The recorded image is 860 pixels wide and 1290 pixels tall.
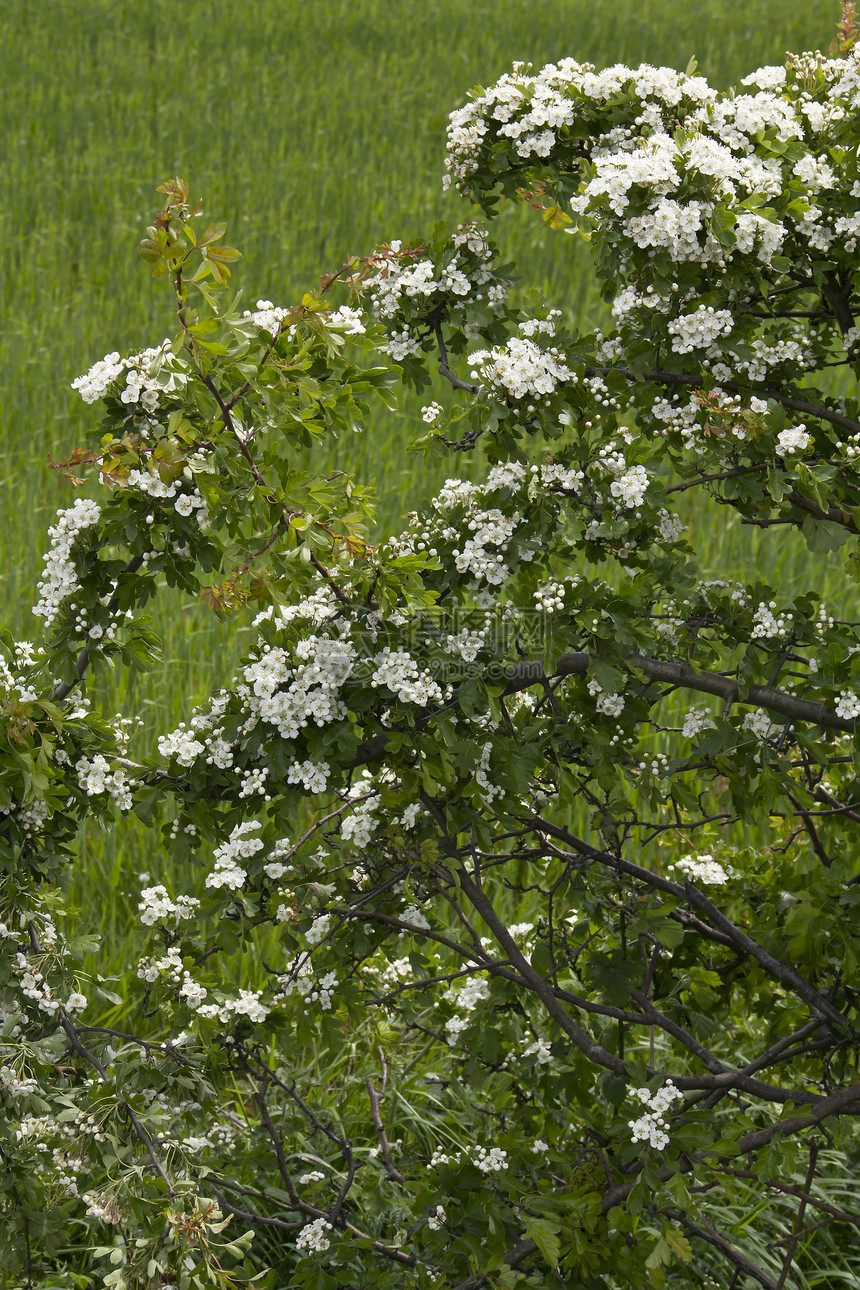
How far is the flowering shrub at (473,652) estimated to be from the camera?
167 centimetres

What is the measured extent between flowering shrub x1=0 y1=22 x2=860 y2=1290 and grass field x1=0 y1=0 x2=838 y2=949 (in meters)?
1.39

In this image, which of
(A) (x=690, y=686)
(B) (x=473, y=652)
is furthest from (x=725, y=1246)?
(B) (x=473, y=652)

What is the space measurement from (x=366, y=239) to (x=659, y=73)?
6.01m

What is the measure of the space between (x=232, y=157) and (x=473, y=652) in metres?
8.05

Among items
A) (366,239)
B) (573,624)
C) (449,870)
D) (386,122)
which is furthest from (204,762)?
(386,122)

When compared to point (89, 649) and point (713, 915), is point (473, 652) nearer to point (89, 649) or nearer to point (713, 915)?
point (89, 649)

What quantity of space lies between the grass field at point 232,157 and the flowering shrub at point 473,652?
4.56ft

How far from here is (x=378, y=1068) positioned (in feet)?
9.66

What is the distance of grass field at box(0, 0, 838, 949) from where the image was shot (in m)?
5.03

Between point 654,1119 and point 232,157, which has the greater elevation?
point 232,157

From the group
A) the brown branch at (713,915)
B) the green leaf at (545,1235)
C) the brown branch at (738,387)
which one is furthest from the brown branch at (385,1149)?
the brown branch at (738,387)

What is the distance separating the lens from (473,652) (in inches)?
68.8

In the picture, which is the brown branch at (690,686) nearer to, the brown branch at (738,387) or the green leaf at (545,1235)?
the brown branch at (738,387)

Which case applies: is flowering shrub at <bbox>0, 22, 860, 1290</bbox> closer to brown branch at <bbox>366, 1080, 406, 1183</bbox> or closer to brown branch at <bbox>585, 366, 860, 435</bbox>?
brown branch at <bbox>585, 366, 860, 435</bbox>
